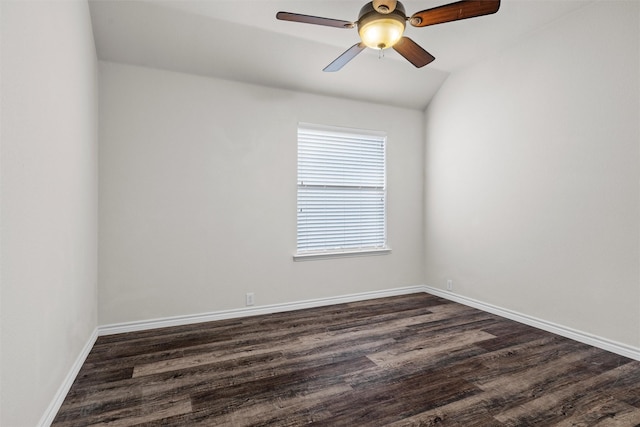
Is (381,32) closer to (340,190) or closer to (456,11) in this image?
(456,11)

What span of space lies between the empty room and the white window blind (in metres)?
0.03

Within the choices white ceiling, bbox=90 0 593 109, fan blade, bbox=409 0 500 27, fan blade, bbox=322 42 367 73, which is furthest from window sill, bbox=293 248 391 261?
fan blade, bbox=409 0 500 27

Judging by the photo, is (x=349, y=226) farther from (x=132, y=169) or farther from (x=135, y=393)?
(x=135, y=393)

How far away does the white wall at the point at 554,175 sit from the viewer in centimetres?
262

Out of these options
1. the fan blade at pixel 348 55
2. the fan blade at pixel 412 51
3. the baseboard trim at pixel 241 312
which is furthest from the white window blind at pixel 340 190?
the fan blade at pixel 412 51

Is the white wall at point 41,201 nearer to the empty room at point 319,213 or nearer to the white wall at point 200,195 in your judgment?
the empty room at point 319,213

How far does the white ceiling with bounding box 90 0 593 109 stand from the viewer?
2.78 metres

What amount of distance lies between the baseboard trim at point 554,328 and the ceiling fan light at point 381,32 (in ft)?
9.29

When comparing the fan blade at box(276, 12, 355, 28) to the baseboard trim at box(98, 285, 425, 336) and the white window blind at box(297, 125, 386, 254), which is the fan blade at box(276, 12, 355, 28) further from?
the baseboard trim at box(98, 285, 425, 336)

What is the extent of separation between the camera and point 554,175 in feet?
10.1

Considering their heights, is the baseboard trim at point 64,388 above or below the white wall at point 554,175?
below

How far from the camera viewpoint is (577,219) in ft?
9.52

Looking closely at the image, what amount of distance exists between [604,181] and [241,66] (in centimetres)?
336

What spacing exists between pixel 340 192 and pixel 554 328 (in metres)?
2.52
